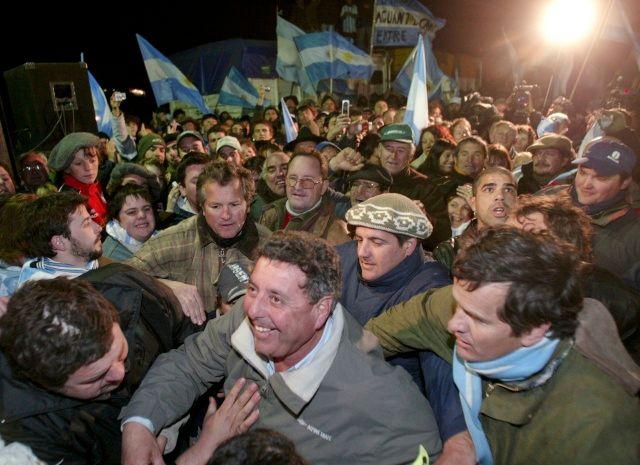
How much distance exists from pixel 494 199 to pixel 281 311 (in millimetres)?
2366

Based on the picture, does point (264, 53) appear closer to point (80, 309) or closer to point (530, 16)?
point (530, 16)

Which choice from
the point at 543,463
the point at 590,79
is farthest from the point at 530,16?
the point at 543,463

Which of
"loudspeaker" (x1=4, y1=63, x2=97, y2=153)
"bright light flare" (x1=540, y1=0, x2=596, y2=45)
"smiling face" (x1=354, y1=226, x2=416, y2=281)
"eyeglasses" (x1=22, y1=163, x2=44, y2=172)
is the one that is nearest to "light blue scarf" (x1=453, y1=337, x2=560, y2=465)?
"smiling face" (x1=354, y1=226, x2=416, y2=281)

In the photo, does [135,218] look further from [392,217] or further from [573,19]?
[573,19]

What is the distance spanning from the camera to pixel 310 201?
4.12 m

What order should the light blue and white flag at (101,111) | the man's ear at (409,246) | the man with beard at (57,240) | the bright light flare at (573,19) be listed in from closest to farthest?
the man with beard at (57,240) < the man's ear at (409,246) < the light blue and white flag at (101,111) < the bright light flare at (573,19)

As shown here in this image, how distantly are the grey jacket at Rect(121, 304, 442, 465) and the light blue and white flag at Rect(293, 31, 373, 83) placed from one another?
10606mm

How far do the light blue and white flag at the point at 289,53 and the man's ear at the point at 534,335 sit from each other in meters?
11.2

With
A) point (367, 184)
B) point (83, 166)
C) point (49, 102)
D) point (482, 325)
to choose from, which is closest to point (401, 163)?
point (367, 184)

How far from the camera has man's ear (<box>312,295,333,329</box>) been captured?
196cm

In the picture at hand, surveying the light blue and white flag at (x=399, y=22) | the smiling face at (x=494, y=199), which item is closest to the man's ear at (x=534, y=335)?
the smiling face at (x=494, y=199)

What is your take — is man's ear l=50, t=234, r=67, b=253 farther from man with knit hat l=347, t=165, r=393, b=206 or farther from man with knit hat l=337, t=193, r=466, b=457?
man with knit hat l=347, t=165, r=393, b=206

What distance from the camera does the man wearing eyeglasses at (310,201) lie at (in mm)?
3994

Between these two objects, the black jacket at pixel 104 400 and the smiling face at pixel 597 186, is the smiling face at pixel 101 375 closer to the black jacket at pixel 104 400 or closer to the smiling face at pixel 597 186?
the black jacket at pixel 104 400
